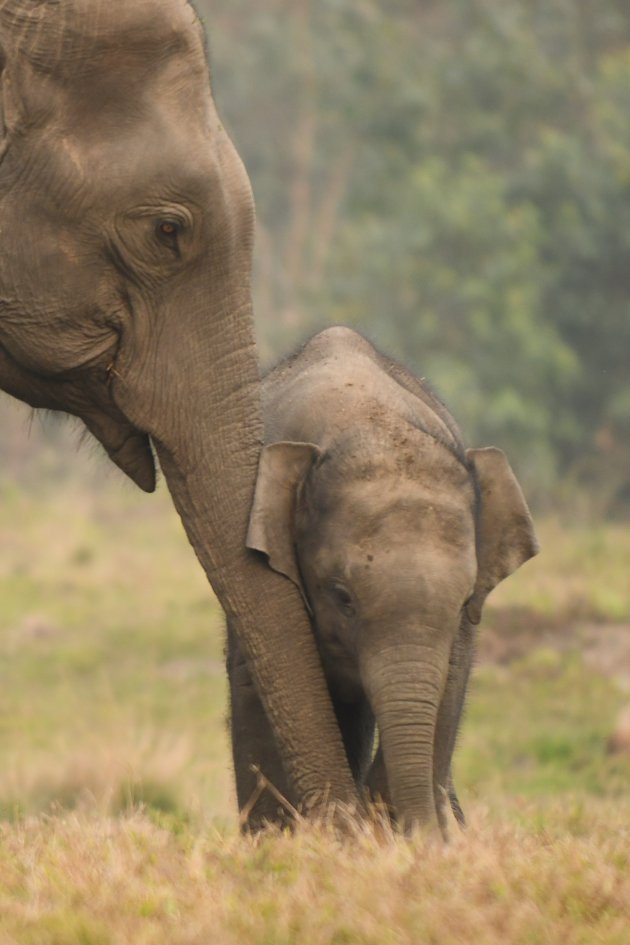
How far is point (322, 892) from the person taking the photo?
485 centimetres

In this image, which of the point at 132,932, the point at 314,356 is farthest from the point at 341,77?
the point at 132,932

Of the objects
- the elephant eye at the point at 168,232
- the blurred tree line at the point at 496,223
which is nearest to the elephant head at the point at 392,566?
the elephant eye at the point at 168,232

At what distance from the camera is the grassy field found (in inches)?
184

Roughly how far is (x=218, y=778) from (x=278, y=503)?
5.14 meters

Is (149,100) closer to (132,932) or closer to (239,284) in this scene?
(239,284)

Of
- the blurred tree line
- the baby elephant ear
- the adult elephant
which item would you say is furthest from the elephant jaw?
the blurred tree line

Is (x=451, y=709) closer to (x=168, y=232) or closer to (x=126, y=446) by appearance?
(x=126, y=446)

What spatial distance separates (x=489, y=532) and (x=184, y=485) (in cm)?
112

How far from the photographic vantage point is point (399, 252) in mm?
30453

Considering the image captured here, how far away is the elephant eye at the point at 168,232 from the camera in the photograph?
19.6 ft

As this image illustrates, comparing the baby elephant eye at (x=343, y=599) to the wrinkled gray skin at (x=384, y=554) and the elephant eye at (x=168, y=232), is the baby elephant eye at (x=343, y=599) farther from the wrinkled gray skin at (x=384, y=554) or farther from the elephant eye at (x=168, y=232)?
the elephant eye at (x=168, y=232)

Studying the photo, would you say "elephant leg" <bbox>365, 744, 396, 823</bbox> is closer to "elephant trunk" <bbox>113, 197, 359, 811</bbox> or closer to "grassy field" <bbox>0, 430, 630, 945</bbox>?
"elephant trunk" <bbox>113, 197, 359, 811</bbox>

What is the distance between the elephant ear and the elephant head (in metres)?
0.03

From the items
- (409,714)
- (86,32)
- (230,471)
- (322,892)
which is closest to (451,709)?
(409,714)
